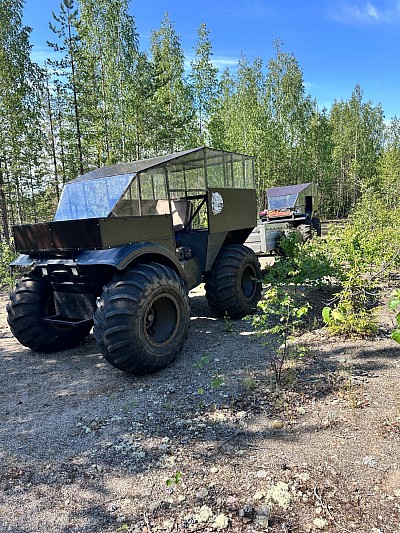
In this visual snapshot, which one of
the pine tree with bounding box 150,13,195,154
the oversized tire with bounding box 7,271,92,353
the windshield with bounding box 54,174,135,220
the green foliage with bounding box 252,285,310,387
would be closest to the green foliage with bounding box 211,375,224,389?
the green foliage with bounding box 252,285,310,387

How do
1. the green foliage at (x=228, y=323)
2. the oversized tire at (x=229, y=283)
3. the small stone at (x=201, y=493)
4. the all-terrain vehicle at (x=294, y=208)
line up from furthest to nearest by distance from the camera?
the all-terrain vehicle at (x=294, y=208) → the oversized tire at (x=229, y=283) → the green foliage at (x=228, y=323) → the small stone at (x=201, y=493)

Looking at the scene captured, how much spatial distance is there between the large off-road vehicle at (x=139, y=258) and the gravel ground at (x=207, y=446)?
22.7 inches

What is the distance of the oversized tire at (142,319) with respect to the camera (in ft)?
12.7

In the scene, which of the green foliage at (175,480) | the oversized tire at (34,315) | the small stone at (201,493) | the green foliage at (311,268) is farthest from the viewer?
the green foliage at (311,268)

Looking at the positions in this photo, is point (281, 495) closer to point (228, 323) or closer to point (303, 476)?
point (303, 476)

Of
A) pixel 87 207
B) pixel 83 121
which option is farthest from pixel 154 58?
pixel 87 207

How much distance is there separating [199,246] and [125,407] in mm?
2850

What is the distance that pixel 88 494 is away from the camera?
2508 mm

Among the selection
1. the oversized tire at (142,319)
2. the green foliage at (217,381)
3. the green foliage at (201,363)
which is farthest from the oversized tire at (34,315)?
the green foliage at (217,381)

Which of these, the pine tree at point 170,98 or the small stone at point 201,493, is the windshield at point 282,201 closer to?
the pine tree at point 170,98

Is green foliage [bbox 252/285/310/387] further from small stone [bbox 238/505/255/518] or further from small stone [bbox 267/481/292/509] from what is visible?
small stone [bbox 238/505/255/518]

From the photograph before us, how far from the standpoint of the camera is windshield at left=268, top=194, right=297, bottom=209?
17.3m

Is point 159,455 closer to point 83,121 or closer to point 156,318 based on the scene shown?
point 156,318

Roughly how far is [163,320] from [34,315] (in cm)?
176
